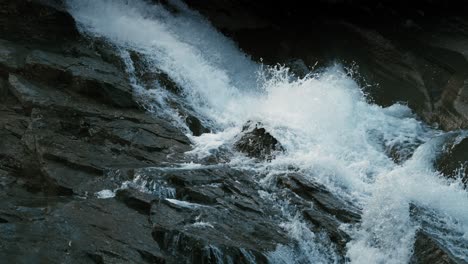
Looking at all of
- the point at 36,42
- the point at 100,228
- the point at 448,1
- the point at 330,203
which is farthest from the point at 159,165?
the point at 448,1

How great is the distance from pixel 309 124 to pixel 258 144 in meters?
1.84

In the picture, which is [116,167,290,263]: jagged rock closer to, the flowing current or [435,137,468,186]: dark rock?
the flowing current

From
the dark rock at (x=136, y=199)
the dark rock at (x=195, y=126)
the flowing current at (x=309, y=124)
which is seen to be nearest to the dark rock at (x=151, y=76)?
the flowing current at (x=309, y=124)

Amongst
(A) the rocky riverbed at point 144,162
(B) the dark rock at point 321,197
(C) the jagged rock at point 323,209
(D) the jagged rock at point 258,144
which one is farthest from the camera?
(D) the jagged rock at point 258,144

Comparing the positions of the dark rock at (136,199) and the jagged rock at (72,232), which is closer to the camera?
the jagged rock at (72,232)

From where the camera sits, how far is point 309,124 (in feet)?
33.3

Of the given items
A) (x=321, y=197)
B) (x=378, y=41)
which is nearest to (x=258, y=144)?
(x=321, y=197)

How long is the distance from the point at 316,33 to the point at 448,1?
3.29 m

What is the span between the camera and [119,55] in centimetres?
1077

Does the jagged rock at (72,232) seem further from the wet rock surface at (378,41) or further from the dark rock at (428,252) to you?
the wet rock surface at (378,41)

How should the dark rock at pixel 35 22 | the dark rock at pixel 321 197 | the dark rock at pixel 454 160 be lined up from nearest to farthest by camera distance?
1. the dark rock at pixel 321 197
2. the dark rock at pixel 454 160
3. the dark rock at pixel 35 22

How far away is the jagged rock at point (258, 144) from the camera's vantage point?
859cm

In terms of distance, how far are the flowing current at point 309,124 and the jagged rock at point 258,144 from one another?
20 centimetres

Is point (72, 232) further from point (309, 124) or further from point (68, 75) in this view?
point (309, 124)
